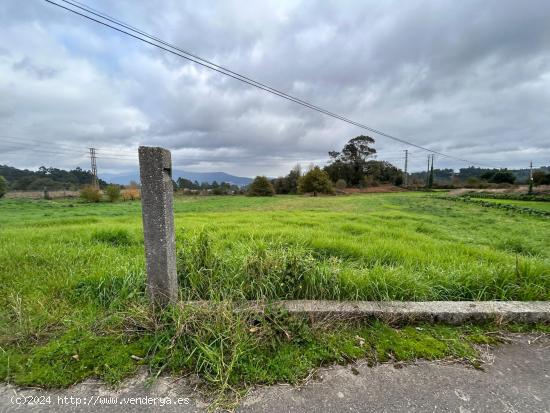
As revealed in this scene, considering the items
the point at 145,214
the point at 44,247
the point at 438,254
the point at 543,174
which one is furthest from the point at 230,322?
the point at 543,174

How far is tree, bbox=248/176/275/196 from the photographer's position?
45.7 meters

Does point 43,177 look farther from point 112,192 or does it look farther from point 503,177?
point 503,177

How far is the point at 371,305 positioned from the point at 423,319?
1.54 feet

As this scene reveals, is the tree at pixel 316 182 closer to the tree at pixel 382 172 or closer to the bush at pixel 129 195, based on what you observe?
the tree at pixel 382 172

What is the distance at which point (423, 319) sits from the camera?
2.29 metres

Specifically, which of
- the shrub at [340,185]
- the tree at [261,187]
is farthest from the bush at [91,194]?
the shrub at [340,185]

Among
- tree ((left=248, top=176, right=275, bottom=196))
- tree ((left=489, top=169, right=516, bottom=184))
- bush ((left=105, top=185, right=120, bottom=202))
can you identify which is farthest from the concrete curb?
tree ((left=489, top=169, right=516, bottom=184))

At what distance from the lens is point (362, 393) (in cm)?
158

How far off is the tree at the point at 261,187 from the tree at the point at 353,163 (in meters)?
16.5

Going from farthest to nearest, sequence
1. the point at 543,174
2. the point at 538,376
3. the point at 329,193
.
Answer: the point at 329,193 → the point at 543,174 → the point at 538,376

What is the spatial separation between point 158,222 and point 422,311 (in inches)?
99.9

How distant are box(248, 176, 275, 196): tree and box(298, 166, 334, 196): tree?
22.7 feet

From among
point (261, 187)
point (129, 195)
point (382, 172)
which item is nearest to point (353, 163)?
point (382, 172)

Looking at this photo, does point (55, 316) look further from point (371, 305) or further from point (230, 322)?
point (371, 305)
